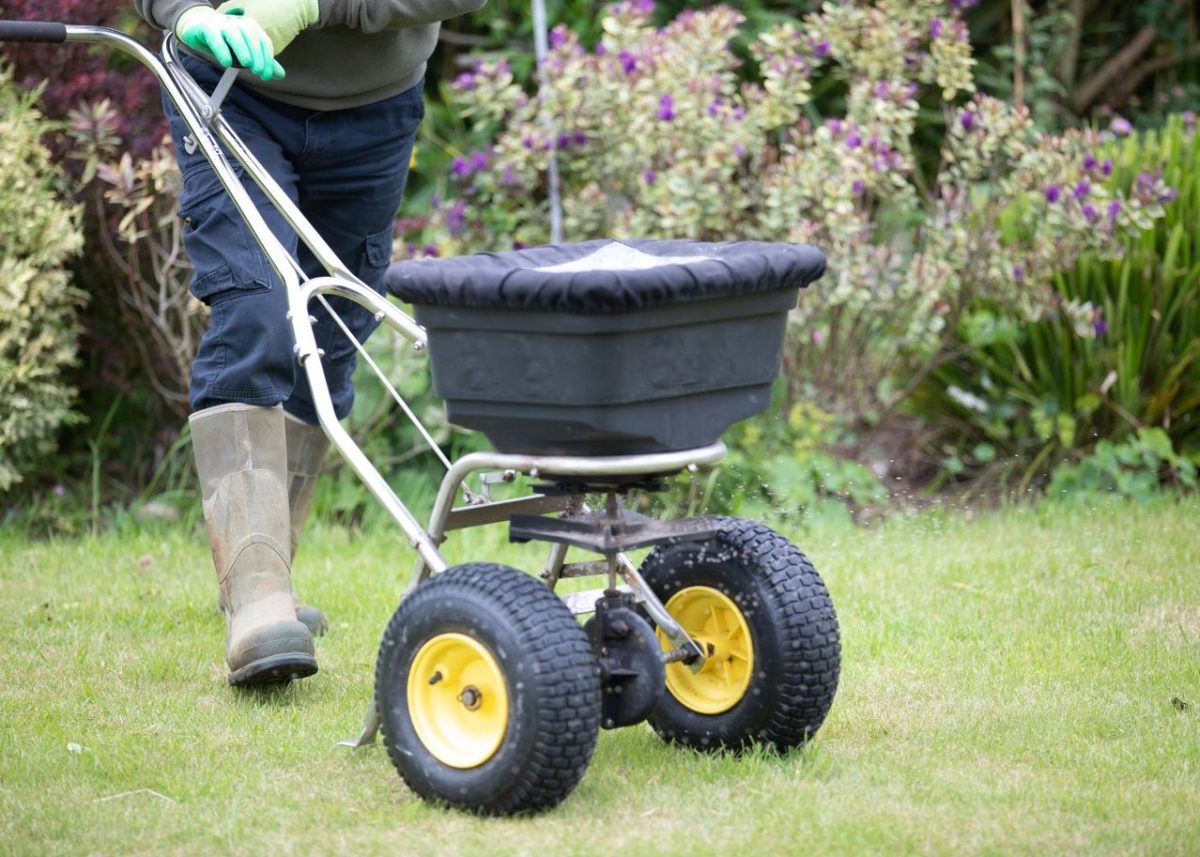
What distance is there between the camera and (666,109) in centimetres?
446

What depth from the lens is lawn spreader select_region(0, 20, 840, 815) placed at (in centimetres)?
224

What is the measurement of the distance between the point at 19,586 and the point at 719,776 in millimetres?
2127

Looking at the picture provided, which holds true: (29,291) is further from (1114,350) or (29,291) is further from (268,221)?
(1114,350)

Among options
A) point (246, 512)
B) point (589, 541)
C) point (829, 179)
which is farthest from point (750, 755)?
point (829, 179)

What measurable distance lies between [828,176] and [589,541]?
7.86ft

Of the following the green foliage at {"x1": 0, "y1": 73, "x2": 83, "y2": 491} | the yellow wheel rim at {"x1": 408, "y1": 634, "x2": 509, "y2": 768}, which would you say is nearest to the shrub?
the green foliage at {"x1": 0, "y1": 73, "x2": 83, "y2": 491}

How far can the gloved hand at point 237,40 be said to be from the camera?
264 centimetres

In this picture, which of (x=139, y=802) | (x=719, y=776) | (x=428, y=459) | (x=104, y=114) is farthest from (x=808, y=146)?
(x=139, y=802)

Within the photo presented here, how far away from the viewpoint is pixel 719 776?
8.23 feet

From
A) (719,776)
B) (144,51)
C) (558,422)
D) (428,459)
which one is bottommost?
(428,459)

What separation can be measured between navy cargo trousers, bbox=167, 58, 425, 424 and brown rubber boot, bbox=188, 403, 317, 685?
0.15 ft

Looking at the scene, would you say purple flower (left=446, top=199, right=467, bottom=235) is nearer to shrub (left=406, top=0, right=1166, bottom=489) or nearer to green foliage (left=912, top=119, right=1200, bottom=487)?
shrub (left=406, top=0, right=1166, bottom=489)

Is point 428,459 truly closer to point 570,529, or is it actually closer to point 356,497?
point 356,497

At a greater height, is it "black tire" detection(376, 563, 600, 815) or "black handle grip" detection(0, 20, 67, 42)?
"black handle grip" detection(0, 20, 67, 42)
